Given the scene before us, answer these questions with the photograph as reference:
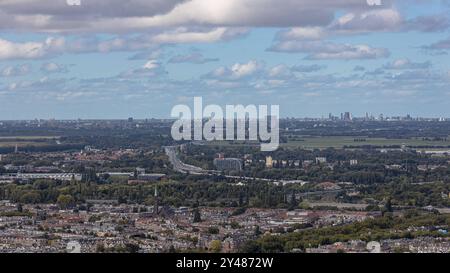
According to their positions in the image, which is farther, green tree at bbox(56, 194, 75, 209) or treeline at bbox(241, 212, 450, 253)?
green tree at bbox(56, 194, 75, 209)

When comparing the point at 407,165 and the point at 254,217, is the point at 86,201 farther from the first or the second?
the point at 407,165

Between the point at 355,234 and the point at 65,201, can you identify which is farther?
the point at 65,201

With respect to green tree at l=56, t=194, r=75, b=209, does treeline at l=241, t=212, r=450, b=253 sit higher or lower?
higher

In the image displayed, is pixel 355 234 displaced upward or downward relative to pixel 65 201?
upward

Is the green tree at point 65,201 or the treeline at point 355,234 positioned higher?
the treeline at point 355,234

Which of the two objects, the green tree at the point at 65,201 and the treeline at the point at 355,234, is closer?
the treeline at the point at 355,234

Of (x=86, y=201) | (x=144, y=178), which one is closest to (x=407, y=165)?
(x=144, y=178)

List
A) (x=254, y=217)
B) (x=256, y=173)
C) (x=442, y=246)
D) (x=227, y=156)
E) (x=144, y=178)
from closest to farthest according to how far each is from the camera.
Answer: (x=442, y=246) → (x=254, y=217) → (x=144, y=178) → (x=256, y=173) → (x=227, y=156)

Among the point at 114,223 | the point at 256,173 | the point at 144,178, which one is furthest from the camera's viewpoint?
the point at 256,173
